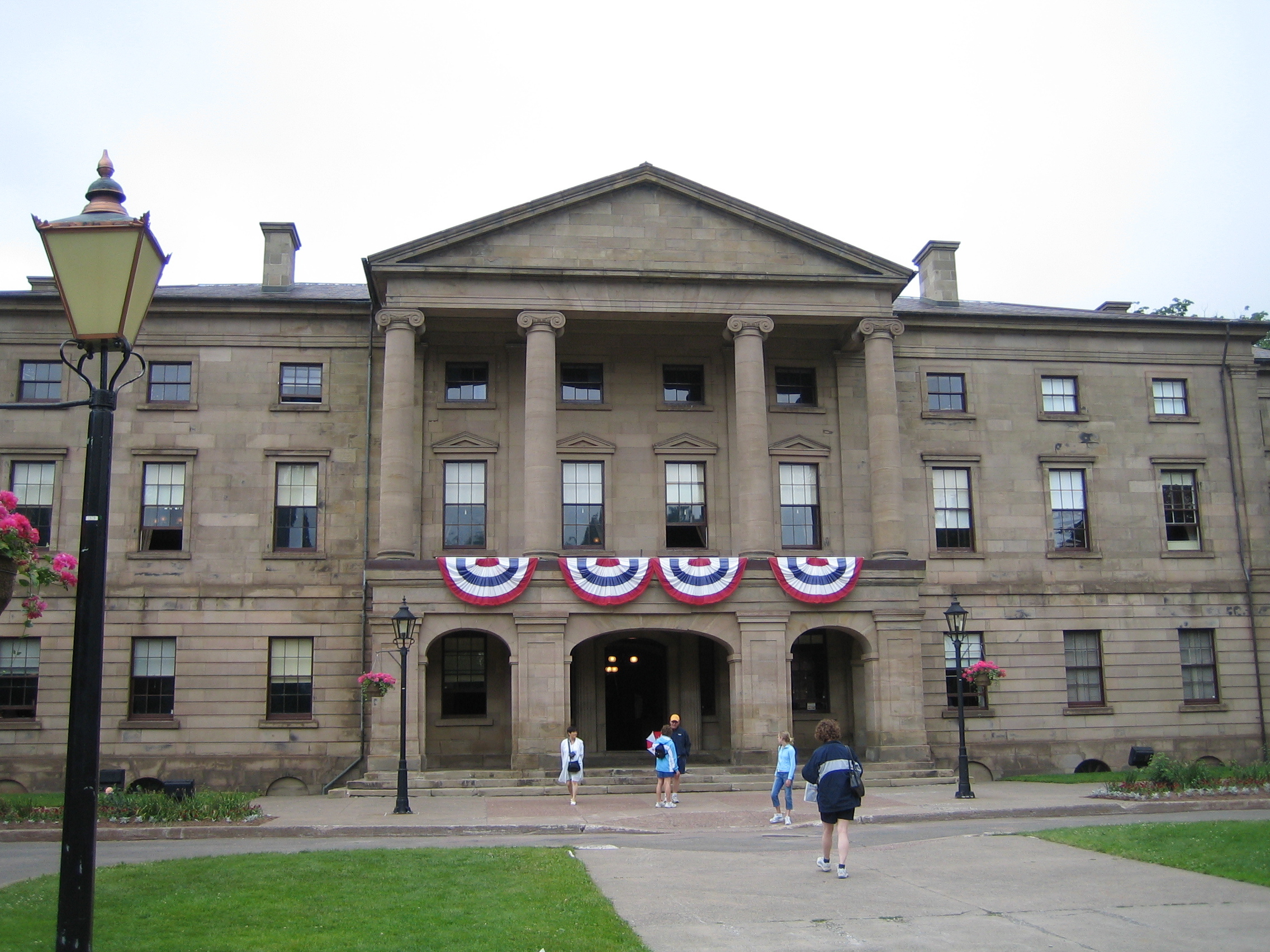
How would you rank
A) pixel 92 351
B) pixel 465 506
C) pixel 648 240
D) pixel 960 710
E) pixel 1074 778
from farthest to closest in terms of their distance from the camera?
pixel 465 506 < pixel 648 240 < pixel 1074 778 < pixel 960 710 < pixel 92 351

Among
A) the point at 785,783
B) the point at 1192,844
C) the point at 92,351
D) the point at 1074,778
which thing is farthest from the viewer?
the point at 1074,778

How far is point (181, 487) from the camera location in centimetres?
3509

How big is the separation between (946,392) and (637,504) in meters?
10.8

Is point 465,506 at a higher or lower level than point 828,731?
higher

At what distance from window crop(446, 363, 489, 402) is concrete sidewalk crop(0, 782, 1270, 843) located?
12.6 m

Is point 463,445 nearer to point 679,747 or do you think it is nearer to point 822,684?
point 679,747

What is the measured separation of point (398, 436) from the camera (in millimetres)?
32750

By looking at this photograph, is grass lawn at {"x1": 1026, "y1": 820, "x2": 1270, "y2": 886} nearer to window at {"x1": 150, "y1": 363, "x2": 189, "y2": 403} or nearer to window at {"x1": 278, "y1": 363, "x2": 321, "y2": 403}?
window at {"x1": 278, "y1": 363, "x2": 321, "y2": 403}

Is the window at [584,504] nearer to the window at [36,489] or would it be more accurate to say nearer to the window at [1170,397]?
the window at [36,489]

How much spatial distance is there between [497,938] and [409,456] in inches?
910

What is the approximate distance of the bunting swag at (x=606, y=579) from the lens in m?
32.1

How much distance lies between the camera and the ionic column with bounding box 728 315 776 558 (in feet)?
109

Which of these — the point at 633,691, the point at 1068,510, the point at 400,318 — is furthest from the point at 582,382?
the point at 1068,510

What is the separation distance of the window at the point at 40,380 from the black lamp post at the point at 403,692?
14.8 m
